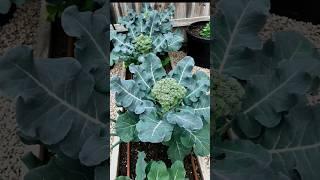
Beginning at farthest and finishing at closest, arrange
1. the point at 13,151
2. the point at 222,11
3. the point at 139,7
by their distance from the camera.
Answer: the point at 13,151 < the point at 222,11 < the point at 139,7

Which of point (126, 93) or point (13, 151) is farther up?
point (126, 93)

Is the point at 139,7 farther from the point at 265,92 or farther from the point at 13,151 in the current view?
the point at 13,151

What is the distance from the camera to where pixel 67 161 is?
1175 millimetres

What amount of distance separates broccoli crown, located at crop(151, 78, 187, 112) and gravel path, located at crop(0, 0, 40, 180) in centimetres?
88

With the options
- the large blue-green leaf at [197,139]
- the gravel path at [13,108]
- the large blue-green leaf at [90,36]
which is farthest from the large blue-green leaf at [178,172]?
the gravel path at [13,108]

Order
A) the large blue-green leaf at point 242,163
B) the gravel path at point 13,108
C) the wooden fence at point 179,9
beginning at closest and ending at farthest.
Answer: the wooden fence at point 179,9
the large blue-green leaf at point 242,163
the gravel path at point 13,108

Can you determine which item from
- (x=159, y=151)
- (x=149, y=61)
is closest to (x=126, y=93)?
(x=149, y=61)

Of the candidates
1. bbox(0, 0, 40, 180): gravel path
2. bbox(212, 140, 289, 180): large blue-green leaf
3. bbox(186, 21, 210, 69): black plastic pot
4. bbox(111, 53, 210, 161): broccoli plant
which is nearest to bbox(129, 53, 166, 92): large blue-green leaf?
bbox(111, 53, 210, 161): broccoli plant

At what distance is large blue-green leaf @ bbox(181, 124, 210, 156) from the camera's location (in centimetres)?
97

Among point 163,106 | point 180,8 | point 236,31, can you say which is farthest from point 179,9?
point 236,31

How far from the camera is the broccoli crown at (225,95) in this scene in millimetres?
1091

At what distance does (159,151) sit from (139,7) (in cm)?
40

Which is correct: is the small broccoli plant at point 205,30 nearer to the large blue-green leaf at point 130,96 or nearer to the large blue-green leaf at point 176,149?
the large blue-green leaf at point 130,96

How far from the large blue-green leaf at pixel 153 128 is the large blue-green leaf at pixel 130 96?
0.02 meters
